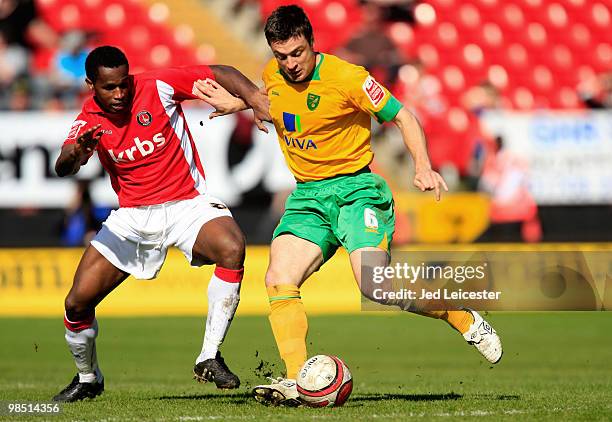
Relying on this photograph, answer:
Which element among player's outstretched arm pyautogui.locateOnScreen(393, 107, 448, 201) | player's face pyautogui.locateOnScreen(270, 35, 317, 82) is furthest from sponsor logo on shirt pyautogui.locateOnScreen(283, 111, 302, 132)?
player's outstretched arm pyautogui.locateOnScreen(393, 107, 448, 201)

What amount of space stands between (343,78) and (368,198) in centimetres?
77

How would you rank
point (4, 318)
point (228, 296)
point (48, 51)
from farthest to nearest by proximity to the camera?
1. point (48, 51)
2. point (4, 318)
3. point (228, 296)

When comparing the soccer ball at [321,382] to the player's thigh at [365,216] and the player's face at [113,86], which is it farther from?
the player's face at [113,86]

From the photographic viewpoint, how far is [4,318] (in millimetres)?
14820

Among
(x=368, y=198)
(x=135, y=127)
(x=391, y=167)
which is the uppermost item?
(x=391, y=167)

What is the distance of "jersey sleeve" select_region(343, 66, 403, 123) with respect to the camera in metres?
6.74

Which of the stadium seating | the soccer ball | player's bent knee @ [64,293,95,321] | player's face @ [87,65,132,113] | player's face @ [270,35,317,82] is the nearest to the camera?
the soccer ball

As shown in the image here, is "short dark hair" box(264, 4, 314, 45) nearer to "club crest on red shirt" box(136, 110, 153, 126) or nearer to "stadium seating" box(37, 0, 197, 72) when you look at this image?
"club crest on red shirt" box(136, 110, 153, 126)

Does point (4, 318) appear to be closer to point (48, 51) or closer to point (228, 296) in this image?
point (48, 51)

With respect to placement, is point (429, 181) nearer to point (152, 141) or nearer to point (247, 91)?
point (247, 91)

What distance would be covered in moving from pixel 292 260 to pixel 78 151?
1.49 m

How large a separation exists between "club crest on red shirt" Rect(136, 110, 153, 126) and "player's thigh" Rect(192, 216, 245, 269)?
0.78 metres

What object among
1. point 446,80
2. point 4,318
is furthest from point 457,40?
point 4,318

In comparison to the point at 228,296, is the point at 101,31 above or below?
above
